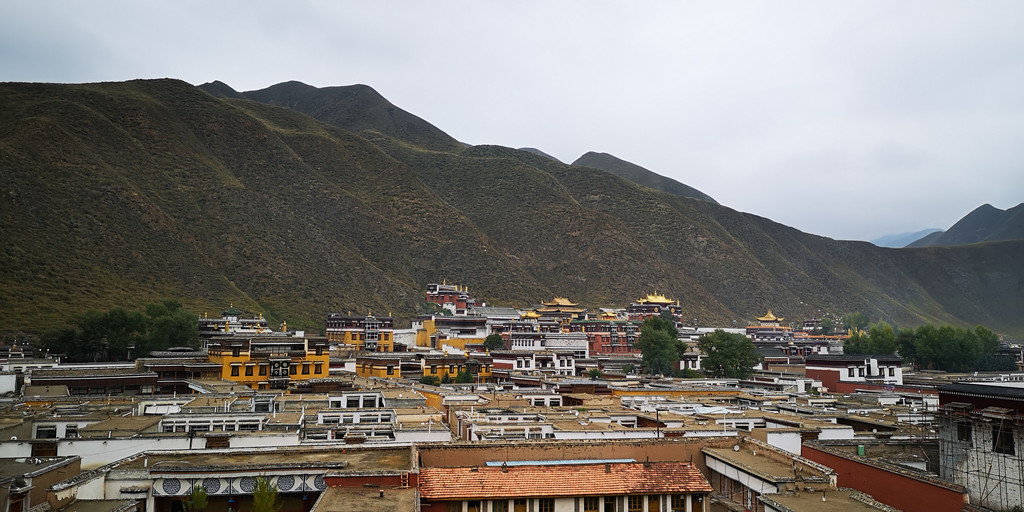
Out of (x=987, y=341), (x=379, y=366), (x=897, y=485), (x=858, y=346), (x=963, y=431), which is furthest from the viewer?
(x=858, y=346)

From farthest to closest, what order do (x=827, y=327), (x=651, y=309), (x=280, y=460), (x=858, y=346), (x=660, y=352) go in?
(x=827, y=327), (x=651, y=309), (x=858, y=346), (x=660, y=352), (x=280, y=460)

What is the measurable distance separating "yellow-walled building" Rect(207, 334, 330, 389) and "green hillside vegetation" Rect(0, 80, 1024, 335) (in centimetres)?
2475

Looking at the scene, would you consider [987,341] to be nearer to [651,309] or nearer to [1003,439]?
[651,309]

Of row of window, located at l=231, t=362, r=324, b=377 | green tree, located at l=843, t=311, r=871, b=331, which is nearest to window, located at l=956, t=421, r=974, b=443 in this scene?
row of window, located at l=231, t=362, r=324, b=377

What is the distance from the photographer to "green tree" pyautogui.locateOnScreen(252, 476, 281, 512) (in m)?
13.0

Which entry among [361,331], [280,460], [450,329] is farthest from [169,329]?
[280,460]

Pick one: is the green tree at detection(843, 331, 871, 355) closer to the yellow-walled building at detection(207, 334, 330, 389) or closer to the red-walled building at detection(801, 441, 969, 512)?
the yellow-walled building at detection(207, 334, 330, 389)

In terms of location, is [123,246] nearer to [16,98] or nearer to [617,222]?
[16,98]

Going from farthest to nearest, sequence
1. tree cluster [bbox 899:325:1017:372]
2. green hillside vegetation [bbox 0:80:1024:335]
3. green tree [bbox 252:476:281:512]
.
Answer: green hillside vegetation [bbox 0:80:1024:335] < tree cluster [bbox 899:325:1017:372] < green tree [bbox 252:476:281:512]

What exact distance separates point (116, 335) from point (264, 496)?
2033 inches

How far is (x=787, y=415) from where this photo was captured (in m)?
33.2

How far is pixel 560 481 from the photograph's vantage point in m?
15.4

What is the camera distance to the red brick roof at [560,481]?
15008mm

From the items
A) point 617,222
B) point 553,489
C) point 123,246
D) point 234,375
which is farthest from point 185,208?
point 553,489
